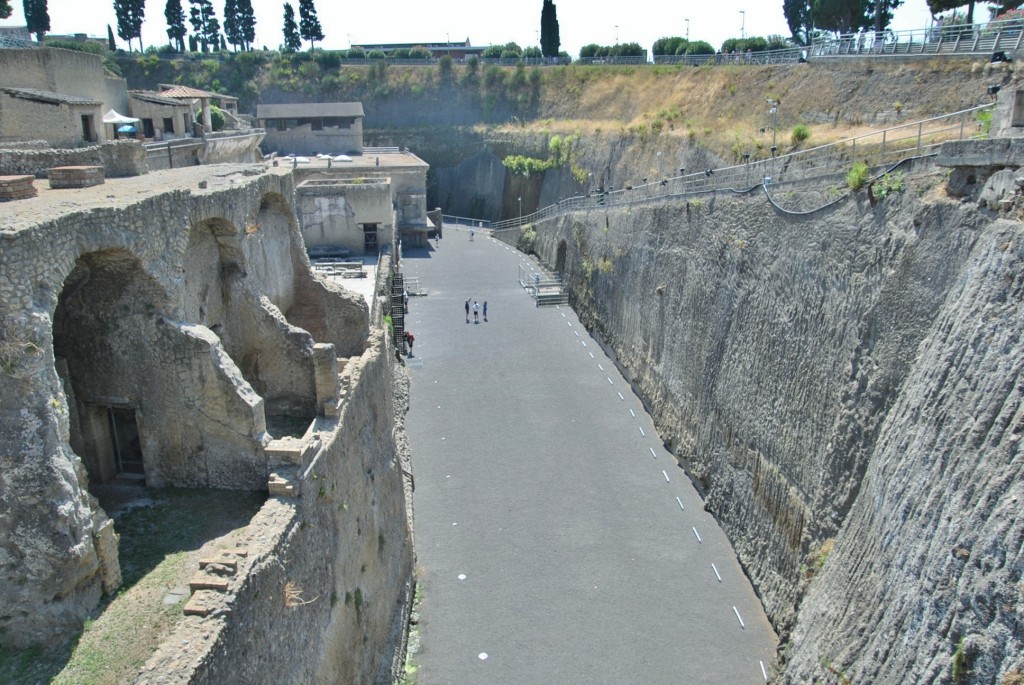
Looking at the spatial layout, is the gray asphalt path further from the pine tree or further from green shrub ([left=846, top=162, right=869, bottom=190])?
the pine tree

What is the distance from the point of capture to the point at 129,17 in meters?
71.4

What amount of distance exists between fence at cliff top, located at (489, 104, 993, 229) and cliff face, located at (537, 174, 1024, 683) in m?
0.82

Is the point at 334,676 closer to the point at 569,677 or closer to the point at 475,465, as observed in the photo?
the point at 569,677

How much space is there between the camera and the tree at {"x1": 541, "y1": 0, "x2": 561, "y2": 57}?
6719 cm

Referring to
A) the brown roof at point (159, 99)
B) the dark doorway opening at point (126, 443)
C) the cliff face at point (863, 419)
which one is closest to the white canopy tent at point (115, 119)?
the brown roof at point (159, 99)

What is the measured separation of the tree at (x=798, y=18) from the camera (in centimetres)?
5541

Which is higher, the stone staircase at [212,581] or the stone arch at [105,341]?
the stone arch at [105,341]

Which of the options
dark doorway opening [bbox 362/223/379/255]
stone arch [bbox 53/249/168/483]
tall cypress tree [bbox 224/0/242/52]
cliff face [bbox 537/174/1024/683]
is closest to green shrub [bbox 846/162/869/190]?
cliff face [bbox 537/174/1024/683]

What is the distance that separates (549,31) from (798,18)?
2021 centimetres

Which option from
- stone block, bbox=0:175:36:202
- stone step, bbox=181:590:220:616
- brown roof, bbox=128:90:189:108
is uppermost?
brown roof, bbox=128:90:189:108

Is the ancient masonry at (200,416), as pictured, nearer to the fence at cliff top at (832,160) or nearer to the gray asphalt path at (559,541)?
the gray asphalt path at (559,541)

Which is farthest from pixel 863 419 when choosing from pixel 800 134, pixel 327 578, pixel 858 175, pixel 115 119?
pixel 115 119

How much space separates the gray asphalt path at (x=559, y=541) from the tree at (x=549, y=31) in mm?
45661

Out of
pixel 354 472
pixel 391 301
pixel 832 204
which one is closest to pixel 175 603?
pixel 354 472
